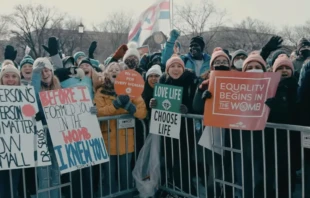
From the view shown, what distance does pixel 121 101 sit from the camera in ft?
16.1

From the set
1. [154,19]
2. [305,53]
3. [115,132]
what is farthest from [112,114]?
[154,19]

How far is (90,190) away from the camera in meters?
4.97

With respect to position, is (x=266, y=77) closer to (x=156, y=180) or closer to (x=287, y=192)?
(x=287, y=192)

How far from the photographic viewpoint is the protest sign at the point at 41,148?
4293mm

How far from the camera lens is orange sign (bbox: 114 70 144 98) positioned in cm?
493

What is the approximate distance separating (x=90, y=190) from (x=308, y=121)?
2901 millimetres

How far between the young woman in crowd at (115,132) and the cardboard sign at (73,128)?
0.29 m

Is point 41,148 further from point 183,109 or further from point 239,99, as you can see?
point 239,99

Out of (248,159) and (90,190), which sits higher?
(248,159)

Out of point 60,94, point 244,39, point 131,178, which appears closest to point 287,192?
point 131,178

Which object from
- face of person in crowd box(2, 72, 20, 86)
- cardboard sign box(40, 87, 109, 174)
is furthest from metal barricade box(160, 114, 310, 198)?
face of person in crowd box(2, 72, 20, 86)

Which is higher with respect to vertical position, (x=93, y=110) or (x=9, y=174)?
(x=93, y=110)

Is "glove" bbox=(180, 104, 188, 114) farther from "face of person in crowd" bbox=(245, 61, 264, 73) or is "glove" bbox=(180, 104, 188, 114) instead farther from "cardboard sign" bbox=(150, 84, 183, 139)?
"face of person in crowd" bbox=(245, 61, 264, 73)

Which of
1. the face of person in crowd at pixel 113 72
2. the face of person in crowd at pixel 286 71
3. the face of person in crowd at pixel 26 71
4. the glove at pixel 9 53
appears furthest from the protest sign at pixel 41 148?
the glove at pixel 9 53
